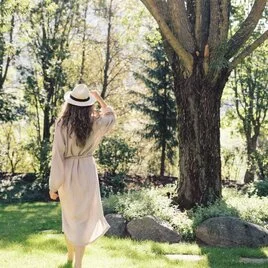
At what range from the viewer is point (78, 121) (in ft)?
15.4

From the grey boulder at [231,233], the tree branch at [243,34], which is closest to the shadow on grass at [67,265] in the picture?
the grey boulder at [231,233]

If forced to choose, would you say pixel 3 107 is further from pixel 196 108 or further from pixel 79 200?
pixel 79 200

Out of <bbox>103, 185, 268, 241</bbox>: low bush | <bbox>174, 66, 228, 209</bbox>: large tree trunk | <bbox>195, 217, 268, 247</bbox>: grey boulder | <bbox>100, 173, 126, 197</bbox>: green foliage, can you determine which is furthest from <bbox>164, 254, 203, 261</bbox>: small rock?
<bbox>100, 173, 126, 197</bbox>: green foliage

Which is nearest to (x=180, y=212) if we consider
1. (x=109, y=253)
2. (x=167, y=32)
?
(x=109, y=253)

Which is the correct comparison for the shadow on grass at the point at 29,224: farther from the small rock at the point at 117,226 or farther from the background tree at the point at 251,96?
the background tree at the point at 251,96

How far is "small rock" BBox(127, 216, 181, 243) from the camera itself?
7344 mm

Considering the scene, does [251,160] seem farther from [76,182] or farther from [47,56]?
[76,182]

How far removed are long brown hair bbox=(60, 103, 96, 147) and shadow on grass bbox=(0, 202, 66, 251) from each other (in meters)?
2.27

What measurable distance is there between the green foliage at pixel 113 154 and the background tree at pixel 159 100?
404cm

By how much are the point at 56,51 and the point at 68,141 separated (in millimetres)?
14687

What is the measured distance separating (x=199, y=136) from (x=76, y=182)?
4.46 metres

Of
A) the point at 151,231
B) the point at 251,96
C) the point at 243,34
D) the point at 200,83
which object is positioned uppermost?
the point at 251,96

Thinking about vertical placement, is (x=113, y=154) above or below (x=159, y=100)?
below

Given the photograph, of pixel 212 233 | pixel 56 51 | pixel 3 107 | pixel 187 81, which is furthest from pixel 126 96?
pixel 212 233
